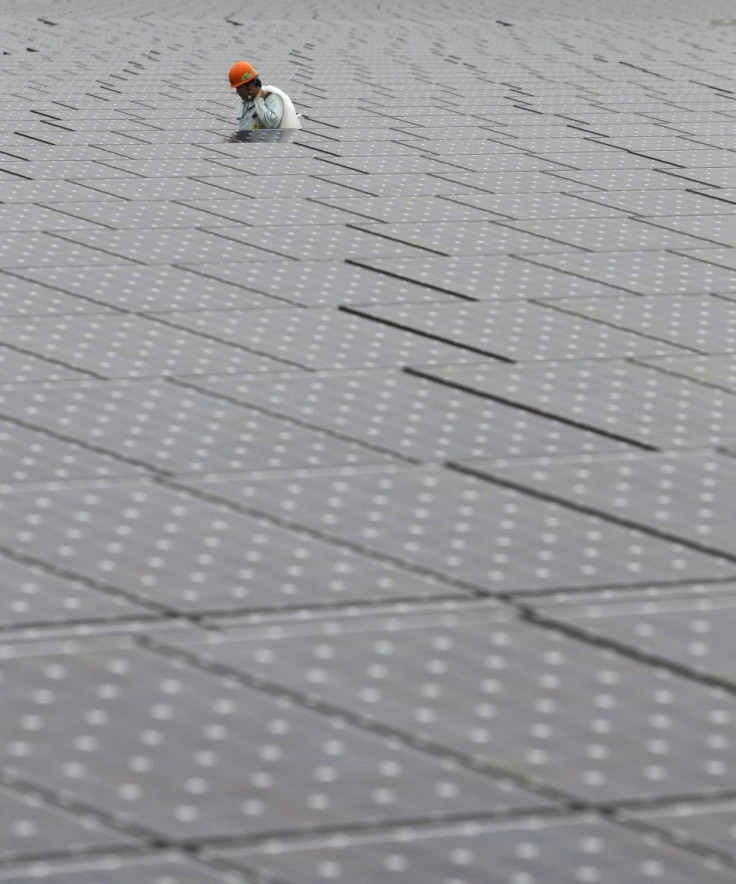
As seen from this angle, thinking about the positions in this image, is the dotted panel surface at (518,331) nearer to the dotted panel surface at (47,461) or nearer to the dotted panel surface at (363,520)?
the dotted panel surface at (363,520)

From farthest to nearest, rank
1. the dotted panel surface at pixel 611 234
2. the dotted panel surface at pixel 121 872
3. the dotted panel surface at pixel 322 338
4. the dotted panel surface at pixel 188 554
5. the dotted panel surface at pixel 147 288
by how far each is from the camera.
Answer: the dotted panel surface at pixel 611 234
the dotted panel surface at pixel 147 288
the dotted panel surface at pixel 322 338
the dotted panel surface at pixel 188 554
the dotted panel surface at pixel 121 872

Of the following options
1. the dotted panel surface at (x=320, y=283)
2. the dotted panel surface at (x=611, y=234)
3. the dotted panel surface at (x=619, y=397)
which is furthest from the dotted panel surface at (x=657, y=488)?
the dotted panel surface at (x=611, y=234)

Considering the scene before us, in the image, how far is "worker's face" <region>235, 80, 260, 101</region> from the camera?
1352cm

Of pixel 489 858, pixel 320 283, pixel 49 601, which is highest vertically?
pixel 489 858

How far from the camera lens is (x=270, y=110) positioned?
13.4 metres

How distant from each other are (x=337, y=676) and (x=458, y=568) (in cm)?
78

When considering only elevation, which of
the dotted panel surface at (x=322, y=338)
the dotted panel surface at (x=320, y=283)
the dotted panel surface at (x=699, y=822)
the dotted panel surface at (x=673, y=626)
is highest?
the dotted panel surface at (x=699, y=822)

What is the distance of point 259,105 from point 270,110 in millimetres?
99

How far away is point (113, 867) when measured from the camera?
11.8ft

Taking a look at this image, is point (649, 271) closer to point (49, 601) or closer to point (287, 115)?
point (49, 601)

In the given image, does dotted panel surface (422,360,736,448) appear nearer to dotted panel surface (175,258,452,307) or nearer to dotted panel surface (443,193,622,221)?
dotted panel surface (175,258,452,307)

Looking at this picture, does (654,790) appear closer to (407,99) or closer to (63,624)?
(63,624)

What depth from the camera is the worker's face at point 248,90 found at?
44.4 ft

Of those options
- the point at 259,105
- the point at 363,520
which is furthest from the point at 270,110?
the point at 363,520
